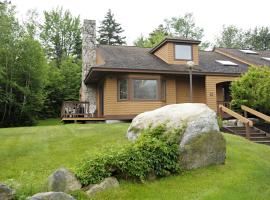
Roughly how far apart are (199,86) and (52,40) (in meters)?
22.0

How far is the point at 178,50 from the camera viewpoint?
63.1 feet

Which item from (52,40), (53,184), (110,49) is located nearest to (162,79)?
(110,49)

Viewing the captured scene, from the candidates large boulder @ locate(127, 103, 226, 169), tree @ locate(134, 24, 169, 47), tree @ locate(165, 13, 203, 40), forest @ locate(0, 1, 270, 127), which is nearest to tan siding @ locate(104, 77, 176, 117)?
forest @ locate(0, 1, 270, 127)

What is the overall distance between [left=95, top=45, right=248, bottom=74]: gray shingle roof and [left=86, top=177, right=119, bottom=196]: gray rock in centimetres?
1051

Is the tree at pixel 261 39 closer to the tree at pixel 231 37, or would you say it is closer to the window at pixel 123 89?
the tree at pixel 231 37

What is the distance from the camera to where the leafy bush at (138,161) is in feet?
19.0

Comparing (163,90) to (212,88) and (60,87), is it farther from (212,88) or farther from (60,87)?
(60,87)

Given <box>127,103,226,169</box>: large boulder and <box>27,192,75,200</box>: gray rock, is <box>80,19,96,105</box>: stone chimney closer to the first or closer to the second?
<box>127,103,226,169</box>: large boulder

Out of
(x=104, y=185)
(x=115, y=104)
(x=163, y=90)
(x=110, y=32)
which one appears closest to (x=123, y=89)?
(x=115, y=104)

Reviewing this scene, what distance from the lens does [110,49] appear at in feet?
67.3

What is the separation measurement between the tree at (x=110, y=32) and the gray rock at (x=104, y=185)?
1496 inches

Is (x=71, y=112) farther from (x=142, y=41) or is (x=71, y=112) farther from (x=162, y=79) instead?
(x=142, y=41)

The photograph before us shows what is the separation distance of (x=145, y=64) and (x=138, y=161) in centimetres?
1190

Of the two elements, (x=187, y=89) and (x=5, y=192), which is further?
(x=187, y=89)
